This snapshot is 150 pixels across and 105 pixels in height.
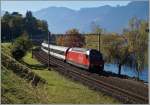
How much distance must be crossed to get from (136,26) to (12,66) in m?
32.6

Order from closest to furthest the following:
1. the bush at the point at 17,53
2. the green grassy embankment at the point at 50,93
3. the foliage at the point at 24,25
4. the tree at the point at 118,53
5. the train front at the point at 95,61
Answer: the green grassy embankment at the point at 50,93 < the train front at the point at 95,61 < the bush at the point at 17,53 < the tree at the point at 118,53 < the foliage at the point at 24,25

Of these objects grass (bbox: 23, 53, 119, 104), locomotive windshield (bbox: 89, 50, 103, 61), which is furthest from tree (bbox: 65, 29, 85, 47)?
grass (bbox: 23, 53, 119, 104)

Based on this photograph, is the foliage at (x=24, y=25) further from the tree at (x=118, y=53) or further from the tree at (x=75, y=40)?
the tree at (x=118, y=53)

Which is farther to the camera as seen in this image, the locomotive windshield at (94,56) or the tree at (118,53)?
the tree at (118,53)

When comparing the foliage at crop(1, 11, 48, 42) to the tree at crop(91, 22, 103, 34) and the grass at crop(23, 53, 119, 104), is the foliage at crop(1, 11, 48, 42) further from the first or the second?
the grass at crop(23, 53, 119, 104)

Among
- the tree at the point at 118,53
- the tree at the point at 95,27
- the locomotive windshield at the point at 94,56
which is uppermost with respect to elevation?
the tree at the point at 95,27

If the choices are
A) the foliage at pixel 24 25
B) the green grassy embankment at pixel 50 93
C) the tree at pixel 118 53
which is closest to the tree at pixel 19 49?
the tree at pixel 118 53

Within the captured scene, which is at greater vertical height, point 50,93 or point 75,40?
point 75,40

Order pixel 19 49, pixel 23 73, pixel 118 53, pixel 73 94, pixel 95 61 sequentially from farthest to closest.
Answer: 1. pixel 118 53
2. pixel 19 49
3. pixel 95 61
4. pixel 23 73
5. pixel 73 94

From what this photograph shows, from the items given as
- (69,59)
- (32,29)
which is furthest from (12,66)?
(32,29)

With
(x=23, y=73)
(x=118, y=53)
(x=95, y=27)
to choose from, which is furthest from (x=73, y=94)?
(x=95, y=27)

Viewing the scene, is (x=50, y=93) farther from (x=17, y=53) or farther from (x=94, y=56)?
(x=17, y=53)

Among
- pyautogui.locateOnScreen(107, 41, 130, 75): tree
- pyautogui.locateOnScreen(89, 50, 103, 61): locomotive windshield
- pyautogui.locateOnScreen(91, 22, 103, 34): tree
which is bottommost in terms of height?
pyautogui.locateOnScreen(107, 41, 130, 75): tree

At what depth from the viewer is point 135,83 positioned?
1200 inches
